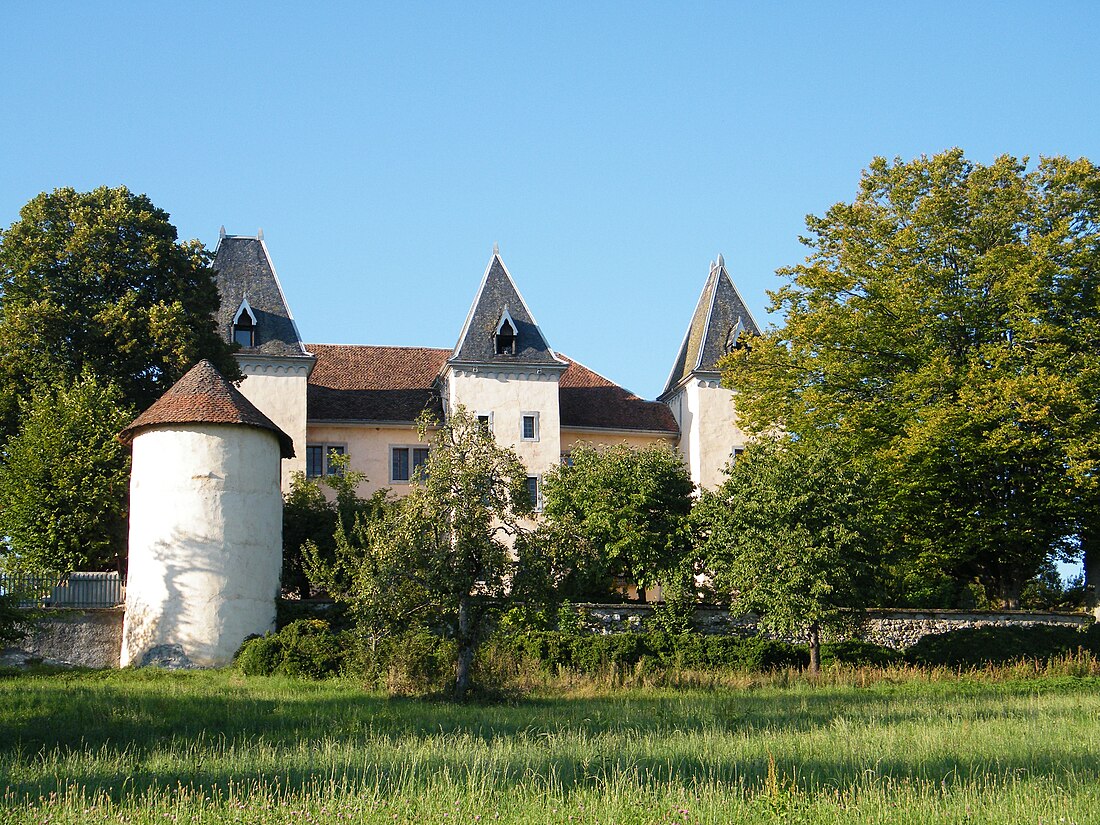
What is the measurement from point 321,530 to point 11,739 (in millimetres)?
19368

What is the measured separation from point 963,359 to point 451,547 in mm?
18351

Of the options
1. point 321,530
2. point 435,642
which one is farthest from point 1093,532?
point 321,530

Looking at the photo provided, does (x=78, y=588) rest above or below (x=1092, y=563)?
below

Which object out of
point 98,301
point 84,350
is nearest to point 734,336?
point 98,301

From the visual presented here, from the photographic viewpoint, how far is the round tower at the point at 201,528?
101ft

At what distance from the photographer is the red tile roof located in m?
48.6

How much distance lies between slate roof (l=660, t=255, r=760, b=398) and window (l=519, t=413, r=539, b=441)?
260 inches

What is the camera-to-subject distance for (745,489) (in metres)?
31.5

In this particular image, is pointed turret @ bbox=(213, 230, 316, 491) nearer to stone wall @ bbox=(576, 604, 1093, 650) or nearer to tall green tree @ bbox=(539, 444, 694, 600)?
tall green tree @ bbox=(539, 444, 694, 600)

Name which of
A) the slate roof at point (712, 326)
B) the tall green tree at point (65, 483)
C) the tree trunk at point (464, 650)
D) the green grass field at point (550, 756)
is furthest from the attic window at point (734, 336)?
the tree trunk at point (464, 650)

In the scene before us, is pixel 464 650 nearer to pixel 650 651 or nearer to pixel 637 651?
pixel 637 651

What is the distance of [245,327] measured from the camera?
1859 inches

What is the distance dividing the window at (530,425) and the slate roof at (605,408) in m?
1.87


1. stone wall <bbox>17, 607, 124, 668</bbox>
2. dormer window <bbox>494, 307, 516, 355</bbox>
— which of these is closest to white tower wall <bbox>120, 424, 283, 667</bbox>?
stone wall <bbox>17, 607, 124, 668</bbox>
